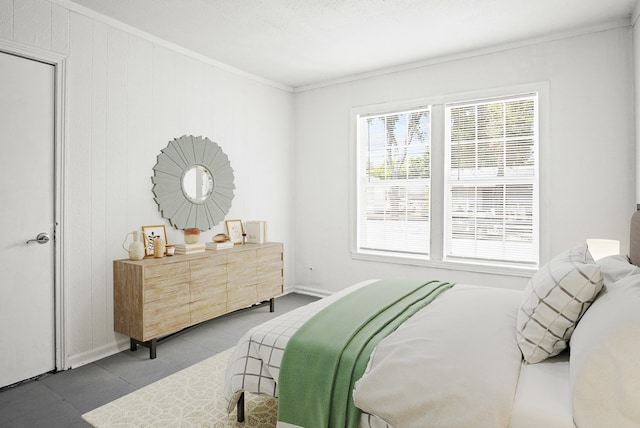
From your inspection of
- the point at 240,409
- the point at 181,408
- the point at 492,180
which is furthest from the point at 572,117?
the point at 181,408

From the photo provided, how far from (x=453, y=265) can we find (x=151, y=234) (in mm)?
3000

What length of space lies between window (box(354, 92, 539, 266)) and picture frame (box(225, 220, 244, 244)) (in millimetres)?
1404

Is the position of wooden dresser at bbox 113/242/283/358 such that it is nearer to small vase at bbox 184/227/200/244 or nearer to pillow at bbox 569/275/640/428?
small vase at bbox 184/227/200/244

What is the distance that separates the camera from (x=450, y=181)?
409 cm

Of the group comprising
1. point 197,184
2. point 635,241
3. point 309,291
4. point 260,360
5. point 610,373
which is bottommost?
point 309,291

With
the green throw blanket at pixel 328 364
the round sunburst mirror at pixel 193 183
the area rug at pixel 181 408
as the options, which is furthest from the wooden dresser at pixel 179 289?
the green throw blanket at pixel 328 364

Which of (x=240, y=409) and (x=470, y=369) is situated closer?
(x=470, y=369)

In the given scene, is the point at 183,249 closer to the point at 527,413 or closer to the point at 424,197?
the point at 424,197

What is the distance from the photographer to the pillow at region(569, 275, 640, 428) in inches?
47.6

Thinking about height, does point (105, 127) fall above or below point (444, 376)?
above

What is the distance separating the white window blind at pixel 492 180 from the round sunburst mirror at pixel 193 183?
244cm

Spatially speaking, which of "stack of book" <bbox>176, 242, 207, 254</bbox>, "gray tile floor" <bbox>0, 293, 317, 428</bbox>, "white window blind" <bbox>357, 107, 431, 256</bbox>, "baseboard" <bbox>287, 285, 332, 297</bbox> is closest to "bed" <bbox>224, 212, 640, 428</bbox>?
"gray tile floor" <bbox>0, 293, 317, 428</bbox>

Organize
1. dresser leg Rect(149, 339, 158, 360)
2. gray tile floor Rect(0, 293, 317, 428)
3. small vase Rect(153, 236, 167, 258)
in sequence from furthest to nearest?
small vase Rect(153, 236, 167, 258) < dresser leg Rect(149, 339, 158, 360) < gray tile floor Rect(0, 293, 317, 428)

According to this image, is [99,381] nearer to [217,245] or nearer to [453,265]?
[217,245]
